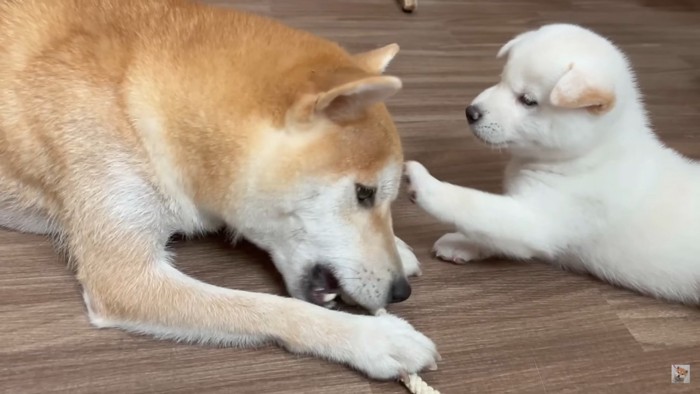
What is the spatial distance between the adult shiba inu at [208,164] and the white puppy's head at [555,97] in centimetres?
30

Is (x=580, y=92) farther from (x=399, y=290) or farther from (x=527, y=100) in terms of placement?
(x=399, y=290)

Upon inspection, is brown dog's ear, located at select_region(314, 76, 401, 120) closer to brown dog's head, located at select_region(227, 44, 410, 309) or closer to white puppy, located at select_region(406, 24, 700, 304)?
brown dog's head, located at select_region(227, 44, 410, 309)

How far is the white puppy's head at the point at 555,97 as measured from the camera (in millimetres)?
1297

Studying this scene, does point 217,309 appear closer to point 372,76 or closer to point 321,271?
point 321,271

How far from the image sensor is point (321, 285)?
1271 mm

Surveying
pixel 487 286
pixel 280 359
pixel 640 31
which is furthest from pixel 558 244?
pixel 640 31

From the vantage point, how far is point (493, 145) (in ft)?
4.77

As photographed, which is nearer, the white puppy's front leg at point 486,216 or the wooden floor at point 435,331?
the wooden floor at point 435,331

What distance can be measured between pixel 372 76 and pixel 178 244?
2.12 ft

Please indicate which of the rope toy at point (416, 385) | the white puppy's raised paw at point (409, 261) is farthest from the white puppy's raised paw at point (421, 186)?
the rope toy at point (416, 385)

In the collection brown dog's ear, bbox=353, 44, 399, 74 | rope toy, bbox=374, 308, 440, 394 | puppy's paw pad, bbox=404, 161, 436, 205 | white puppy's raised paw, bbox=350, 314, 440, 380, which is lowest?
rope toy, bbox=374, 308, 440, 394

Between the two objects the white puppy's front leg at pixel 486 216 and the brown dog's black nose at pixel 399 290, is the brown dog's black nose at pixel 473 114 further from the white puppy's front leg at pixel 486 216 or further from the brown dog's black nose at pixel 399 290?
the brown dog's black nose at pixel 399 290

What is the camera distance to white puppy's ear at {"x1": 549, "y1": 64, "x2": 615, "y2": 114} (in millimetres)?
1274

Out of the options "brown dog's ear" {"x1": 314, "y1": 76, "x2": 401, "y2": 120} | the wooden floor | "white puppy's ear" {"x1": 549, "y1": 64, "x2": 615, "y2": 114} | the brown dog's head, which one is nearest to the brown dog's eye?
the brown dog's head
